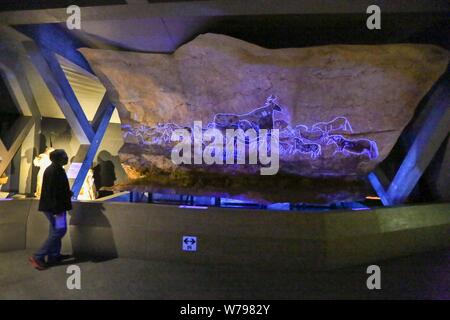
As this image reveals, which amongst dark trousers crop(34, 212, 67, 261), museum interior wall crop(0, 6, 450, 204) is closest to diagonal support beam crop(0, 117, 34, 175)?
museum interior wall crop(0, 6, 450, 204)

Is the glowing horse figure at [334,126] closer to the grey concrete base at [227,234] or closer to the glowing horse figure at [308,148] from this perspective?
the glowing horse figure at [308,148]

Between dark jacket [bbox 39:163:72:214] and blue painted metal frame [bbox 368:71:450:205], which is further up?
blue painted metal frame [bbox 368:71:450:205]

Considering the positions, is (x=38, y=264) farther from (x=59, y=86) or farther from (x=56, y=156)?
(x=59, y=86)

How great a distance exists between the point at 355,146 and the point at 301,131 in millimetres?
1435

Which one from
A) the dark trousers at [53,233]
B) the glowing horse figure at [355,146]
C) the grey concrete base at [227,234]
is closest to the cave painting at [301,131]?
the glowing horse figure at [355,146]

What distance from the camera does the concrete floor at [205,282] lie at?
379 cm

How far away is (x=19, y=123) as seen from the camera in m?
10.1

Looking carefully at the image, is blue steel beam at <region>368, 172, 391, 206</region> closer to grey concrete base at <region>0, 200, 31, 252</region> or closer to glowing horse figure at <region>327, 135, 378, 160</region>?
glowing horse figure at <region>327, 135, 378, 160</region>

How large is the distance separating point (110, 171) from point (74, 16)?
792 cm

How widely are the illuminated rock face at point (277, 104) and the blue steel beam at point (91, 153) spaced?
636mm

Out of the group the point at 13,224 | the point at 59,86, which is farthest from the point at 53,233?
the point at 59,86

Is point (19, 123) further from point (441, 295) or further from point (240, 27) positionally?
Answer: point (441, 295)

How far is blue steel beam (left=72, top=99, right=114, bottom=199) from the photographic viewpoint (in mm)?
6988

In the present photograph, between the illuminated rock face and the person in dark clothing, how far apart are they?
294cm
